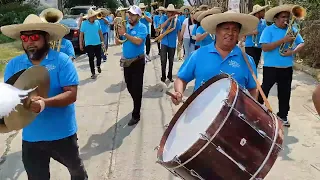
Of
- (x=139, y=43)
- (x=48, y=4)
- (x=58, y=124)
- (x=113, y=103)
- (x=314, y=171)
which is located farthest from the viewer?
(x=48, y=4)

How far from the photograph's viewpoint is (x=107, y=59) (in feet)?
41.3

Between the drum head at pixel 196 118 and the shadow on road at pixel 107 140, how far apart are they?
2.29 meters

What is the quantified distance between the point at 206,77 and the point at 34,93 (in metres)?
1.32

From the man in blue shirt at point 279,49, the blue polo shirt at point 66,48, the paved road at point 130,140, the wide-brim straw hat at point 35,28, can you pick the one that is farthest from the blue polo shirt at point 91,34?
the wide-brim straw hat at point 35,28

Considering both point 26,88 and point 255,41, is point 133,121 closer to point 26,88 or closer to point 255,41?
point 255,41

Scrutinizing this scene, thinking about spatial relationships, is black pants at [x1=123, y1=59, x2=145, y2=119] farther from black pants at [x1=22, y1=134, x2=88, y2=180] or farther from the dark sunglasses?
the dark sunglasses

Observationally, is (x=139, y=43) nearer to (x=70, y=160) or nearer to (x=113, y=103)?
(x=113, y=103)

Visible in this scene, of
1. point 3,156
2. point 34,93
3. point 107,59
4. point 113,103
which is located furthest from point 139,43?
point 107,59

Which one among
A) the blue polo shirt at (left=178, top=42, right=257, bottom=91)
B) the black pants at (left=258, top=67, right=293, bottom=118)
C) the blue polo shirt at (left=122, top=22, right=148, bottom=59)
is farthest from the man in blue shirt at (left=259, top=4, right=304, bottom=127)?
the blue polo shirt at (left=178, top=42, right=257, bottom=91)

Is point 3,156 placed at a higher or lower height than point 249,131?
lower

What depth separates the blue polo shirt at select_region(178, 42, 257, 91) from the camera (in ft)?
10.2

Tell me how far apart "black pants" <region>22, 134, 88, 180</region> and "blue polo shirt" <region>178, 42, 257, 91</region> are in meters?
1.06

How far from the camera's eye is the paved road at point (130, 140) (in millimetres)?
4336

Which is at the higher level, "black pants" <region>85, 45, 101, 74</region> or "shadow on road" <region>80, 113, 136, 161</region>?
"black pants" <region>85, 45, 101, 74</region>
